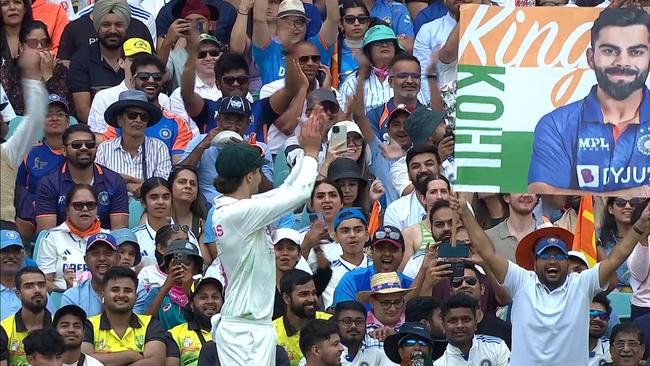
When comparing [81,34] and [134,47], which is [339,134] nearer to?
[134,47]

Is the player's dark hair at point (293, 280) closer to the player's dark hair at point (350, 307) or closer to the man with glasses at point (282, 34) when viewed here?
the player's dark hair at point (350, 307)

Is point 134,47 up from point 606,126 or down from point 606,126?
up

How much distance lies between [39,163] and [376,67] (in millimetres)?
3585

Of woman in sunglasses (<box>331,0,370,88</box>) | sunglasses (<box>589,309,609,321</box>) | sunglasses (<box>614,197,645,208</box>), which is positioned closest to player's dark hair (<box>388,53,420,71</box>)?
woman in sunglasses (<box>331,0,370,88</box>)

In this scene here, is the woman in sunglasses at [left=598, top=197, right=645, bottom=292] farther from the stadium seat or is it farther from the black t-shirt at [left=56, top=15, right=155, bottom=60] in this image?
the black t-shirt at [left=56, top=15, right=155, bottom=60]

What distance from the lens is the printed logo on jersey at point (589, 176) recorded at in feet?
43.9

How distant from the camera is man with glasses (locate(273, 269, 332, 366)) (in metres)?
14.0

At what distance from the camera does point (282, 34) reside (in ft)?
58.8

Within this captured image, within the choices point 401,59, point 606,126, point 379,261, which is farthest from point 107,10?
point 606,126

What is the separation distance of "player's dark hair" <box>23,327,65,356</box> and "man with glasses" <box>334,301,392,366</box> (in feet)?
6.77

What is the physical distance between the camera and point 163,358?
1363 cm

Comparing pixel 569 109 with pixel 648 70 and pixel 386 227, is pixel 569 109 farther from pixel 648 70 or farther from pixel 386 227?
pixel 386 227

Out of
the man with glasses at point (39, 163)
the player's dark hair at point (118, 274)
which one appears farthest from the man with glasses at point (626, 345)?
the man with glasses at point (39, 163)

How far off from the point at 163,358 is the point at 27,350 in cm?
109
